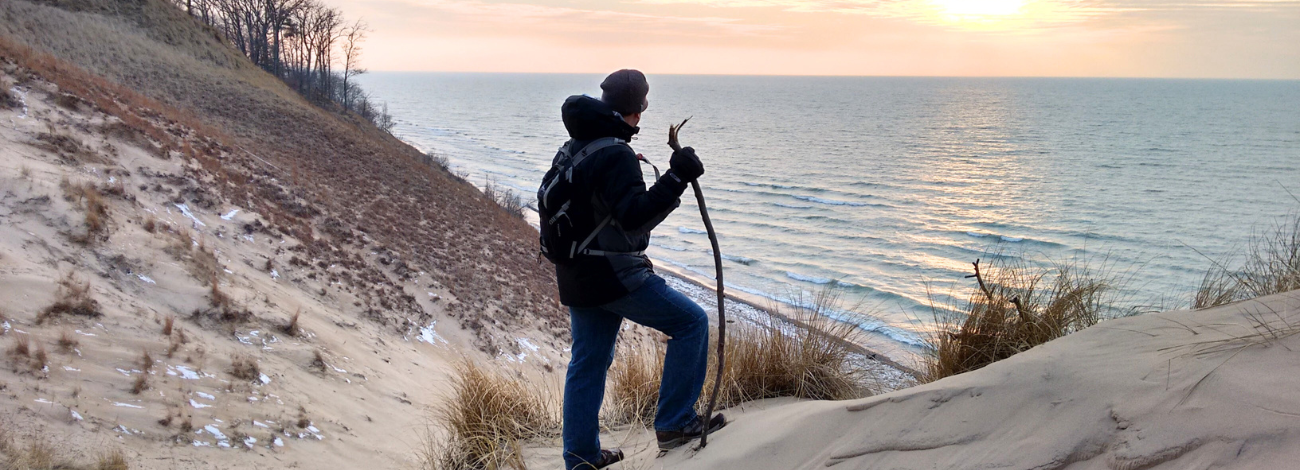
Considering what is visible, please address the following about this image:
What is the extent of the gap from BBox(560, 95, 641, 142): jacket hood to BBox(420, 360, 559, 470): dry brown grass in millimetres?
1831

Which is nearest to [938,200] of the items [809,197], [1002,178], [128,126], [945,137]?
[809,197]

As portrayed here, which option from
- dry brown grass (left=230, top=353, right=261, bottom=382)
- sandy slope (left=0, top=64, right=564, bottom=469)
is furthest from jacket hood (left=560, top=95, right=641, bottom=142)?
dry brown grass (left=230, top=353, right=261, bottom=382)

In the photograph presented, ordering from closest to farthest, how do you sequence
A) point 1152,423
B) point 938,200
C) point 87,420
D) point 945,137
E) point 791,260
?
point 1152,423, point 87,420, point 791,260, point 938,200, point 945,137

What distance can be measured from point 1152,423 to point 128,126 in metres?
14.0

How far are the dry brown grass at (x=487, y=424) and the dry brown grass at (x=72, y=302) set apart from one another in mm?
3554

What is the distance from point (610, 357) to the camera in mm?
3582

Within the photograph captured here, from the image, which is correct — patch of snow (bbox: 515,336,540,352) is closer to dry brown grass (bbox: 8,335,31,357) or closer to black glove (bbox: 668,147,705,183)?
dry brown grass (bbox: 8,335,31,357)

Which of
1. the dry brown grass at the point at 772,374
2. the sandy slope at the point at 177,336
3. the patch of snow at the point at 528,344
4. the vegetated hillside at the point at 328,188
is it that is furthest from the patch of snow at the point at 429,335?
the dry brown grass at the point at 772,374

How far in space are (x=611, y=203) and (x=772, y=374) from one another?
6.59 feet

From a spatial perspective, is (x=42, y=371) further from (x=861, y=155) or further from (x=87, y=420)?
(x=861, y=155)

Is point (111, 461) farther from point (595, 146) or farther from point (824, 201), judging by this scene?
point (824, 201)

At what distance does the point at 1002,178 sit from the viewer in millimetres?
46250

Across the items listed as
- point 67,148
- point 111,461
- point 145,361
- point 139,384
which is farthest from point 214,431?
point 67,148

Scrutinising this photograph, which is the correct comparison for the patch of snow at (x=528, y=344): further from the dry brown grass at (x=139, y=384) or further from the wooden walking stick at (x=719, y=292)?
the wooden walking stick at (x=719, y=292)
